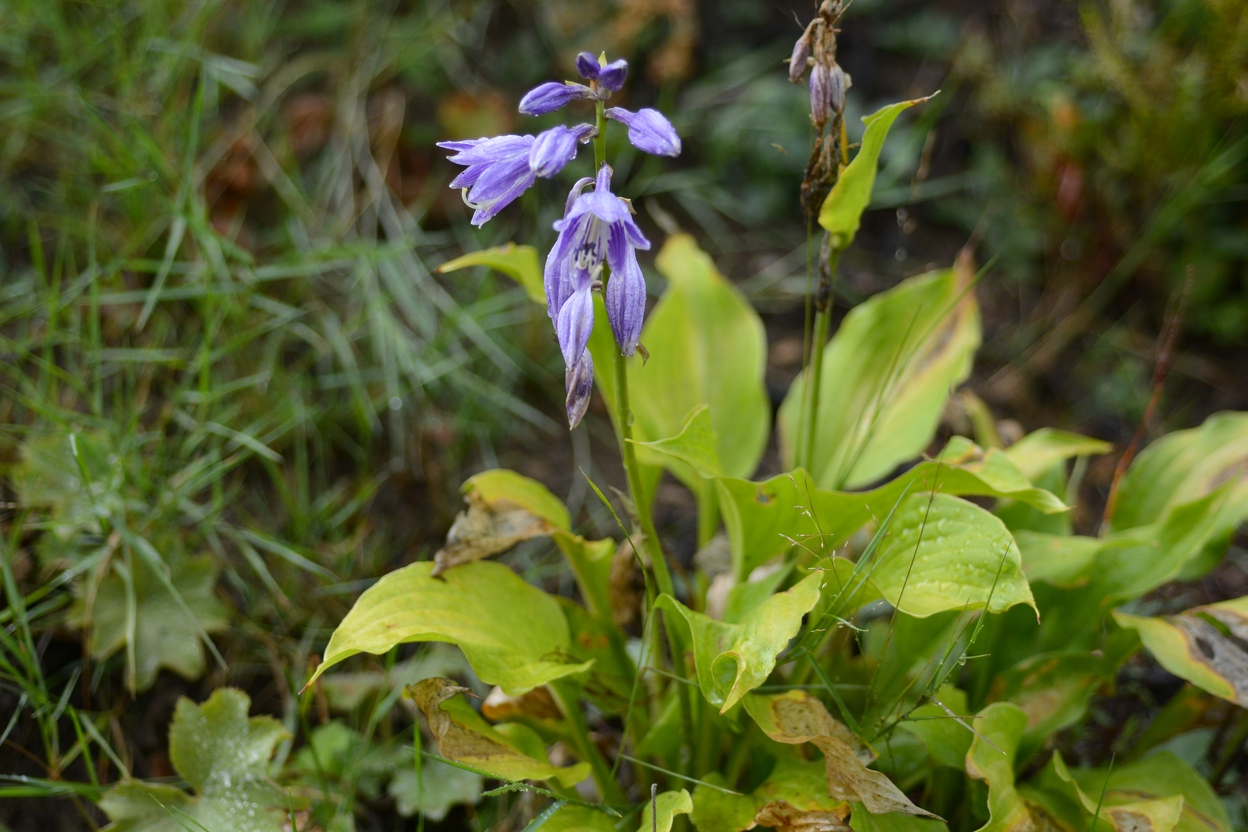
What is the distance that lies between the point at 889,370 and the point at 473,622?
1.40 meters

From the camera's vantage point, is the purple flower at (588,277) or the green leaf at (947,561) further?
the green leaf at (947,561)

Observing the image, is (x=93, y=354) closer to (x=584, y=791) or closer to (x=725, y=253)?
(x=584, y=791)

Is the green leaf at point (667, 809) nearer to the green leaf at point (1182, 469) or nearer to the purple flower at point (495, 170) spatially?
the purple flower at point (495, 170)

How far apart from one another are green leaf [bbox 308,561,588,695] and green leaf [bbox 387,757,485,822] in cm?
40

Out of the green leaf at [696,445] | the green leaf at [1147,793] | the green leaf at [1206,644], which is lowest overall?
the green leaf at [1147,793]

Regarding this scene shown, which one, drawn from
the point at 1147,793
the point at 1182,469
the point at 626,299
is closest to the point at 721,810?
the point at 1147,793

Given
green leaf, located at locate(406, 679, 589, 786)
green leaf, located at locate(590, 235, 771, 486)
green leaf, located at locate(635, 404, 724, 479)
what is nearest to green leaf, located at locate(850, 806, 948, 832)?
green leaf, located at locate(406, 679, 589, 786)

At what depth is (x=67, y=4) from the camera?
12.4 ft

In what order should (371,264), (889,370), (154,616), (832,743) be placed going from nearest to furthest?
(832,743)
(154,616)
(889,370)
(371,264)

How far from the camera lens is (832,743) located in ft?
5.22

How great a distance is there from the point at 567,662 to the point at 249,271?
178 cm

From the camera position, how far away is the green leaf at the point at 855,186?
1.65m

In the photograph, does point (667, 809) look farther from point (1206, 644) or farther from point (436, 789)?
point (1206, 644)

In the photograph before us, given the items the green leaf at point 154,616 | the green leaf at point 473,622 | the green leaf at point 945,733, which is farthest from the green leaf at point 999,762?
the green leaf at point 154,616
